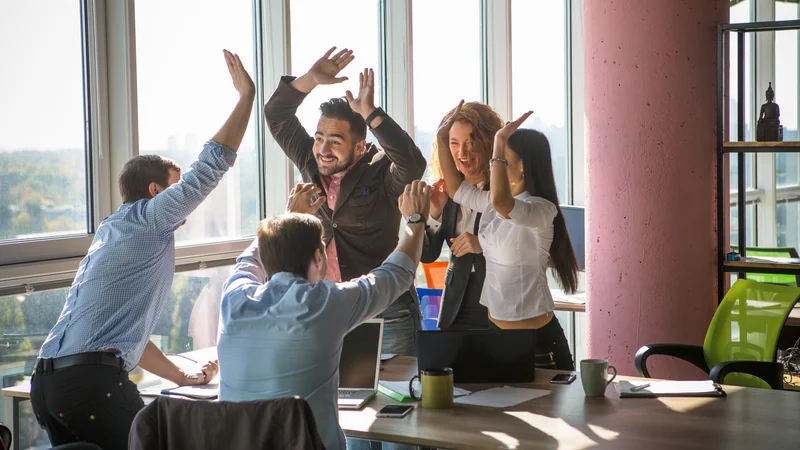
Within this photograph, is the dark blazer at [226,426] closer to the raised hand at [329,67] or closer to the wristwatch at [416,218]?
the wristwatch at [416,218]

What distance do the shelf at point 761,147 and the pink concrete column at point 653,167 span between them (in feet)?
0.29

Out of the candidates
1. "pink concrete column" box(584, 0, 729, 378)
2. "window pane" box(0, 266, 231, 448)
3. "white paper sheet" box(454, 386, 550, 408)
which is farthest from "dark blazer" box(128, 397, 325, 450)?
"pink concrete column" box(584, 0, 729, 378)

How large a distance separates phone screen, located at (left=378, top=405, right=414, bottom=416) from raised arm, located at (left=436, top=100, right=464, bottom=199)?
1538mm

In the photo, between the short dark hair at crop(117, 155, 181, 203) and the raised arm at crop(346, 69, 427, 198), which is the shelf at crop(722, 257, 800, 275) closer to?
the raised arm at crop(346, 69, 427, 198)

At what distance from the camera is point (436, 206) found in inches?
161

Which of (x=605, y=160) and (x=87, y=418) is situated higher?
(x=605, y=160)

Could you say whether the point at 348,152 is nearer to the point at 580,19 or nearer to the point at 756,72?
the point at 580,19

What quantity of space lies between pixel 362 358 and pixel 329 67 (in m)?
1.35

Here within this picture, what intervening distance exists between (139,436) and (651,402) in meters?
1.53

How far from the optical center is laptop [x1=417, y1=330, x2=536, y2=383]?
2955 millimetres

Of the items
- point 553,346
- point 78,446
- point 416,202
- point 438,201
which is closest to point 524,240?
point 553,346

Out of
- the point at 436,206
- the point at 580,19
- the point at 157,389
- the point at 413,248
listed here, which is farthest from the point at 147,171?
the point at 580,19

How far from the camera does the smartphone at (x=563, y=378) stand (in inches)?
117

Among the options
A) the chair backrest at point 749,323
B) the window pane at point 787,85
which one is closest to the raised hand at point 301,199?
the chair backrest at point 749,323
